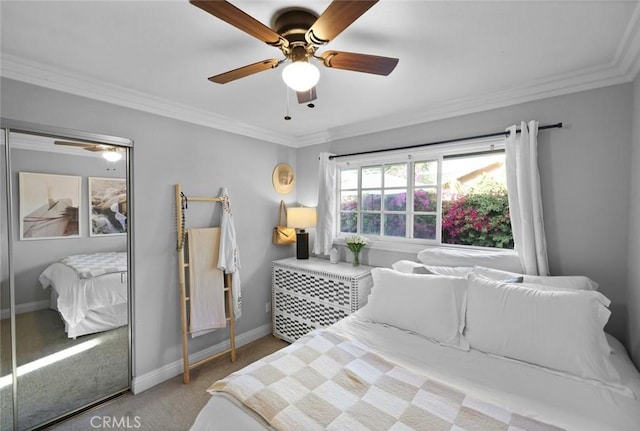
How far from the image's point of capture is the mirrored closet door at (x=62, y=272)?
186 centimetres

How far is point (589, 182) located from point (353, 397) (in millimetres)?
2199

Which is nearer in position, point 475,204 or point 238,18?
point 238,18

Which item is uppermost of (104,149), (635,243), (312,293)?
(104,149)

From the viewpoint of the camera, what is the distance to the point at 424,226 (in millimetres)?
2842

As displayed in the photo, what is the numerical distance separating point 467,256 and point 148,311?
279cm

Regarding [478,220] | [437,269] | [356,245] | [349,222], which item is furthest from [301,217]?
[478,220]

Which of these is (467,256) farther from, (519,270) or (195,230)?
(195,230)

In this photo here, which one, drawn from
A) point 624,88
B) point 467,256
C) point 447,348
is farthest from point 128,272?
point 624,88

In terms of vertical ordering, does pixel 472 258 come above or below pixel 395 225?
below

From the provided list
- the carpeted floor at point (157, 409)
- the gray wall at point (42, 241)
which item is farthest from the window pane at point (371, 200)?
the gray wall at point (42, 241)

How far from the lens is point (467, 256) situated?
7.49 ft

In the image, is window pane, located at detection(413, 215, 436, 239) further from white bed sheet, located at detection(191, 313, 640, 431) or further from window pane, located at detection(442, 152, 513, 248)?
white bed sheet, located at detection(191, 313, 640, 431)

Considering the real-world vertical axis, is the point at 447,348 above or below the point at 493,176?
below

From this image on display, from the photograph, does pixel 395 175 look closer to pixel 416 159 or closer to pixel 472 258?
pixel 416 159
